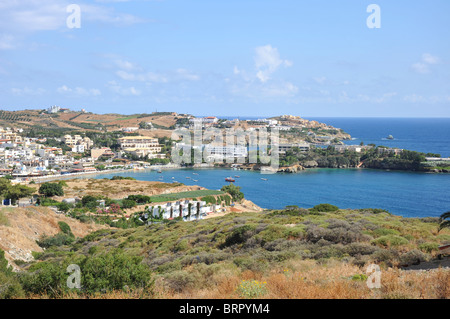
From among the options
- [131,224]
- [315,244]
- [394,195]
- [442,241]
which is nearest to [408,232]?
[442,241]

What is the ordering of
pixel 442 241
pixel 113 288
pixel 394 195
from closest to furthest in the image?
pixel 113 288 < pixel 442 241 < pixel 394 195

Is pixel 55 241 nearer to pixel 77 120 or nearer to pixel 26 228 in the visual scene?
pixel 26 228

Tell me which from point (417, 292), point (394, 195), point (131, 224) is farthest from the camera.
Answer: point (394, 195)

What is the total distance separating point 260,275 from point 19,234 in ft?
44.9

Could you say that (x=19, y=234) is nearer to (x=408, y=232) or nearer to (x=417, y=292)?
(x=408, y=232)

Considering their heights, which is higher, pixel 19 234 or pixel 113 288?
pixel 113 288

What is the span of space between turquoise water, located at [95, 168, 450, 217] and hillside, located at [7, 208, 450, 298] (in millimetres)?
24653

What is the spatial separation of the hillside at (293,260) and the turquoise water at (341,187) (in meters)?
24.7

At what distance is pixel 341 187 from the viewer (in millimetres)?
45281

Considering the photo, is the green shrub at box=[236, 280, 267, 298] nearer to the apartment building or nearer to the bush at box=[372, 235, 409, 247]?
the bush at box=[372, 235, 409, 247]

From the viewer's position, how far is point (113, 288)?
18.5ft

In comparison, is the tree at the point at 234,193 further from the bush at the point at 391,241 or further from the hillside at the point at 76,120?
the hillside at the point at 76,120

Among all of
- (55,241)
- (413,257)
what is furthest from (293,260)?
(55,241)

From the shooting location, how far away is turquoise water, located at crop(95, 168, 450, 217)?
118 feet
